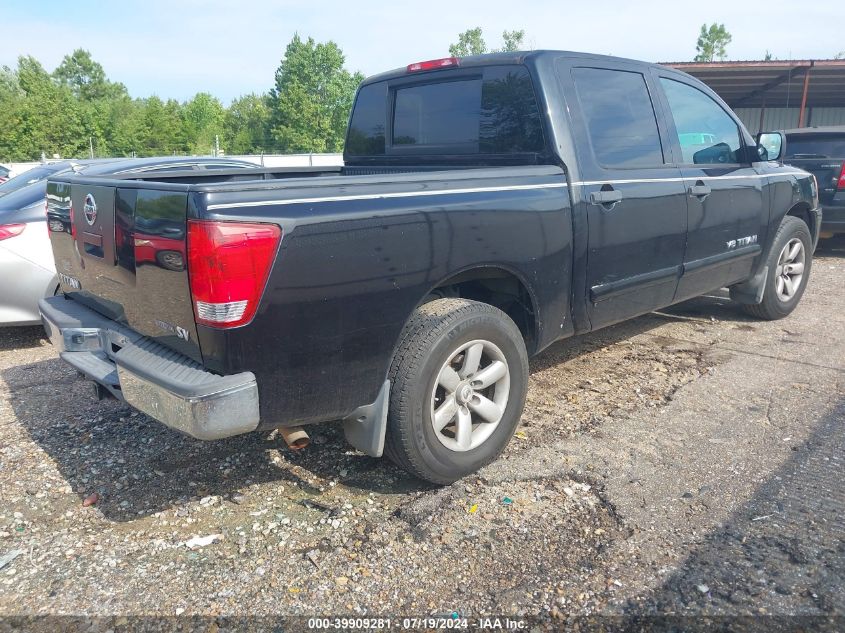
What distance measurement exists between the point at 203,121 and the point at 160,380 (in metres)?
78.6

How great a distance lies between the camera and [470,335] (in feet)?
9.81

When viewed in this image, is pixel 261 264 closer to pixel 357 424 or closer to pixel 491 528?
pixel 357 424

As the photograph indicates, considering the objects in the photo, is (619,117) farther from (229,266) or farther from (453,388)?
(229,266)

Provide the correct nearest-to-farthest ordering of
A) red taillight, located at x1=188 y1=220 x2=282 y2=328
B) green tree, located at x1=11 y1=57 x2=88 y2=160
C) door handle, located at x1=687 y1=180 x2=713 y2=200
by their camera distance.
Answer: red taillight, located at x1=188 y1=220 x2=282 y2=328 < door handle, located at x1=687 y1=180 x2=713 y2=200 < green tree, located at x1=11 y1=57 x2=88 y2=160

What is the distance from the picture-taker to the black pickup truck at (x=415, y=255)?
2.39 m

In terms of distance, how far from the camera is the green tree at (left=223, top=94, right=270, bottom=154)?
63625 millimetres

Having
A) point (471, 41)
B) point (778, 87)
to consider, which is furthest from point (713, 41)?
point (778, 87)

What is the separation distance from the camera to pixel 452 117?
3992 mm

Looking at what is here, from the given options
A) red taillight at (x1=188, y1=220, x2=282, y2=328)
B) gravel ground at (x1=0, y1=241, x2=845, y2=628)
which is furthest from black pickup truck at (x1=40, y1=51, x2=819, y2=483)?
gravel ground at (x1=0, y1=241, x2=845, y2=628)

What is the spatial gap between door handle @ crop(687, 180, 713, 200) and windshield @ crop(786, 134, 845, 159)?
5.76 m

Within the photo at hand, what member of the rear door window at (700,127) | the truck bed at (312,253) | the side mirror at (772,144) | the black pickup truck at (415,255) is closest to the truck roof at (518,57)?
the black pickup truck at (415,255)

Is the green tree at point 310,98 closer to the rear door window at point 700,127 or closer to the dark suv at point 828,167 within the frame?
the dark suv at point 828,167

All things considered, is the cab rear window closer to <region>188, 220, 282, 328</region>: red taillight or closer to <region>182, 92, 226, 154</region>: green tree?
<region>188, 220, 282, 328</region>: red taillight

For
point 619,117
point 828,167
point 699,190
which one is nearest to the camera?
point 619,117
